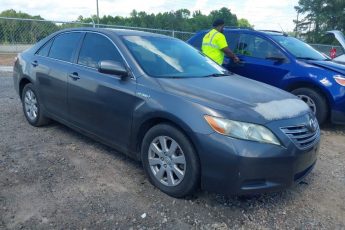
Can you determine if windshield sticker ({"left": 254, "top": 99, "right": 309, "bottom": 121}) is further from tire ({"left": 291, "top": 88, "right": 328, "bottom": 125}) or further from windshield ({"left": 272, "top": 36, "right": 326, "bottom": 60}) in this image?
windshield ({"left": 272, "top": 36, "right": 326, "bottom": 60})

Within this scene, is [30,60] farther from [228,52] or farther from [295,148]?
[295,148]

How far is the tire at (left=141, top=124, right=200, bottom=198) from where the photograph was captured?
320cm

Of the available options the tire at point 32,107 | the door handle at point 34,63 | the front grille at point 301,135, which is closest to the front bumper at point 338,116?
the front grille at point 301,135

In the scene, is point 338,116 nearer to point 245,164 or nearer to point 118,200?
point 245,164

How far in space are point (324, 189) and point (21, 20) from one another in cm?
1323

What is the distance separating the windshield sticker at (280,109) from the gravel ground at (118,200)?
0.87 m

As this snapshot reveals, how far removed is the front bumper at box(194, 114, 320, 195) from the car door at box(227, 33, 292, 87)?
3.64 m

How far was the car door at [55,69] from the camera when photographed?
4.66 m

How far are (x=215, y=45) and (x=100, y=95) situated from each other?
11.3 ft

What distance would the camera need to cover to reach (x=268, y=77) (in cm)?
671

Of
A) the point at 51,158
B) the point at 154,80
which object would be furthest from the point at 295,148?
the point at 51,158

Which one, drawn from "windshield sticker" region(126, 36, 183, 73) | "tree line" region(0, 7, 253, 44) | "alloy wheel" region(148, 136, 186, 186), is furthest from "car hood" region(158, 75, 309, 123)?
"tree line" region(0, 7, 253, 44)

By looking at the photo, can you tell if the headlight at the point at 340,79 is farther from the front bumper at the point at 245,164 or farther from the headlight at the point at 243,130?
the headlight at the point at 243,130

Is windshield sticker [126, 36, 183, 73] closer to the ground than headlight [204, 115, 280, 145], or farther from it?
farther from it
